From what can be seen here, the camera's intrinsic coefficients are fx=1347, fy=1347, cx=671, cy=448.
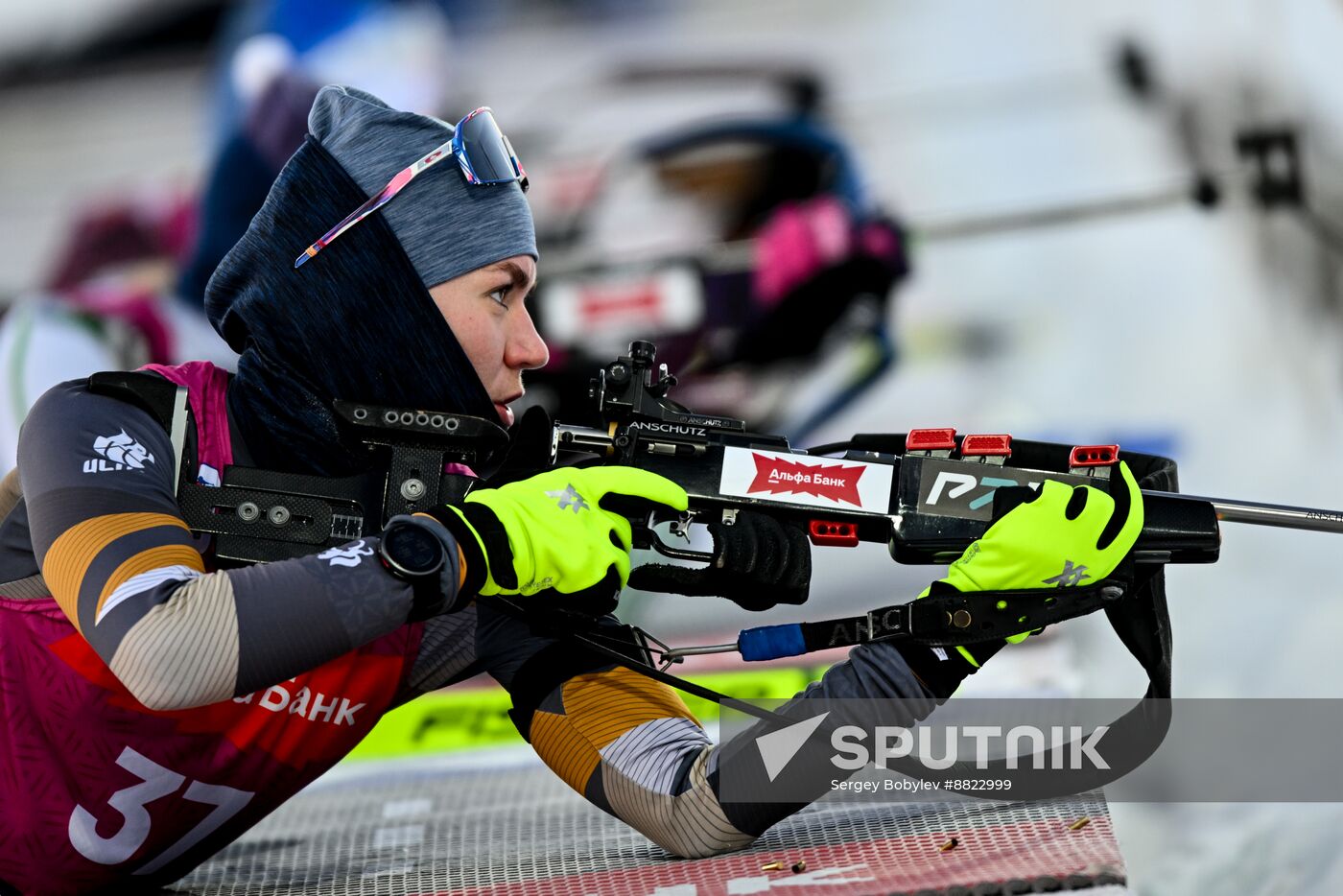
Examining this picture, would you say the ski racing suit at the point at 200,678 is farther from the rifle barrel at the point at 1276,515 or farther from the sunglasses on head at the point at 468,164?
the rifle barrel at the point at 1276,515

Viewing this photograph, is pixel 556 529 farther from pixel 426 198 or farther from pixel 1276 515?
pixel 1276 515

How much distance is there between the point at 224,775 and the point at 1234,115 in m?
2.79

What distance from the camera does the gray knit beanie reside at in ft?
4.62

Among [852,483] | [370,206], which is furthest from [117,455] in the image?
[852,483]

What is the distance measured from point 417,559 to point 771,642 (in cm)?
43

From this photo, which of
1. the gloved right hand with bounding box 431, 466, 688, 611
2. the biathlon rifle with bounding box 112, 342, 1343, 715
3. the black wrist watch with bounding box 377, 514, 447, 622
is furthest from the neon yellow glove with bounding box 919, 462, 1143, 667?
the black wrist watch with bounding box 377, 514, 447, 622

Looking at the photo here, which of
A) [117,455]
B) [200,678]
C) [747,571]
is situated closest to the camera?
[200,678]

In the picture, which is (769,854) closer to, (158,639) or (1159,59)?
(158,639)

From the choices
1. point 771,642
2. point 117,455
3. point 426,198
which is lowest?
point 771,642

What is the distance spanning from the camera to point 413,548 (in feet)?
3.98

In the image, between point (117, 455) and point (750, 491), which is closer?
point (117, 455)

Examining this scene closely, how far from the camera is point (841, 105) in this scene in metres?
3.35

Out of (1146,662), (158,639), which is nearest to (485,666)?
(158,639)

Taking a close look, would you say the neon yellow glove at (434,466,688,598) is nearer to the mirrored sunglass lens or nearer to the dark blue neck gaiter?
the dark blue neck gaiter
